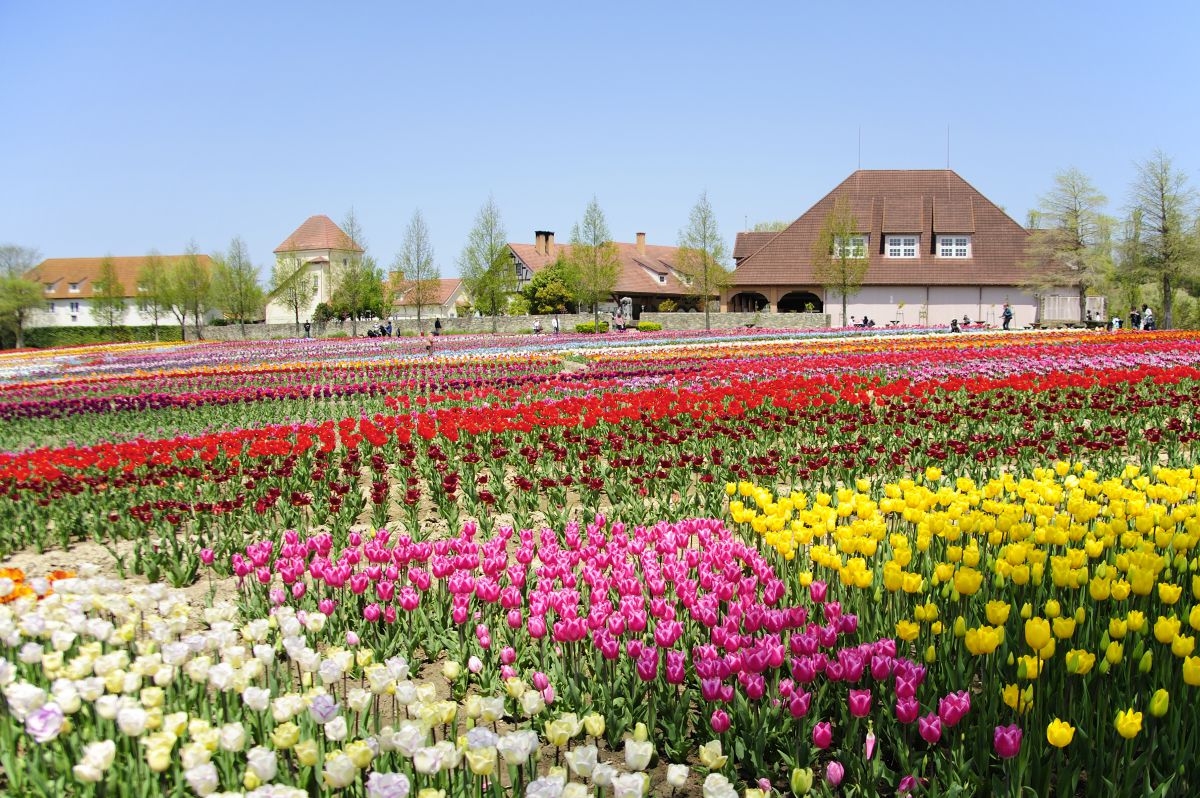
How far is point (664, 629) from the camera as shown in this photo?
3654mm

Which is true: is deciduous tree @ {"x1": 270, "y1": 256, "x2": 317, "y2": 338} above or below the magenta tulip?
above

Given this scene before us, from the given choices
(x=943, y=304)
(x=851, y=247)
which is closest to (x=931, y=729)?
(x=851, y=247)

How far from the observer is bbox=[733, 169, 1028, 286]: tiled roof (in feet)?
182

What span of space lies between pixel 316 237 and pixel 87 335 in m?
28.0

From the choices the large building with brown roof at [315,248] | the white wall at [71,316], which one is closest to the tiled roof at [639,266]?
the large building with brown roof at [315,248]

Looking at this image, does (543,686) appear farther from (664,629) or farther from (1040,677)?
(1040,677)

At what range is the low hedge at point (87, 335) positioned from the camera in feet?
230

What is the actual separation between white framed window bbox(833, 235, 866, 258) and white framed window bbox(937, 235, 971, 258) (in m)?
5.00

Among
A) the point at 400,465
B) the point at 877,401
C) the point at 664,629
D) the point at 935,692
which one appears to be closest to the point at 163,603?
the point at 664,629

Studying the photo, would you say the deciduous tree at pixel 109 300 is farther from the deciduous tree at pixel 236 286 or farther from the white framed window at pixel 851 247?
the white framed window at pixel 851 247

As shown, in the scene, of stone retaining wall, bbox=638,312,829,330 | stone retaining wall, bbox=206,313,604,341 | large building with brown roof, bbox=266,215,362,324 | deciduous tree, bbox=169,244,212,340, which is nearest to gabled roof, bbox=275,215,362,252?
large building with brown roof, bbox=266,215,362,324

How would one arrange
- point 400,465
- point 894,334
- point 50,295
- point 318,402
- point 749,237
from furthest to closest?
point 50,295 → point 749,237 → point 894,334 → point 318,402 → point 400,465

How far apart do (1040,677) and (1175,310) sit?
65684 mm

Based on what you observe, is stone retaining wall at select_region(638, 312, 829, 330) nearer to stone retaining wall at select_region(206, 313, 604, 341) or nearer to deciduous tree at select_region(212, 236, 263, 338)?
stone retaining wall at select_region(206, 313, 604, 341)
